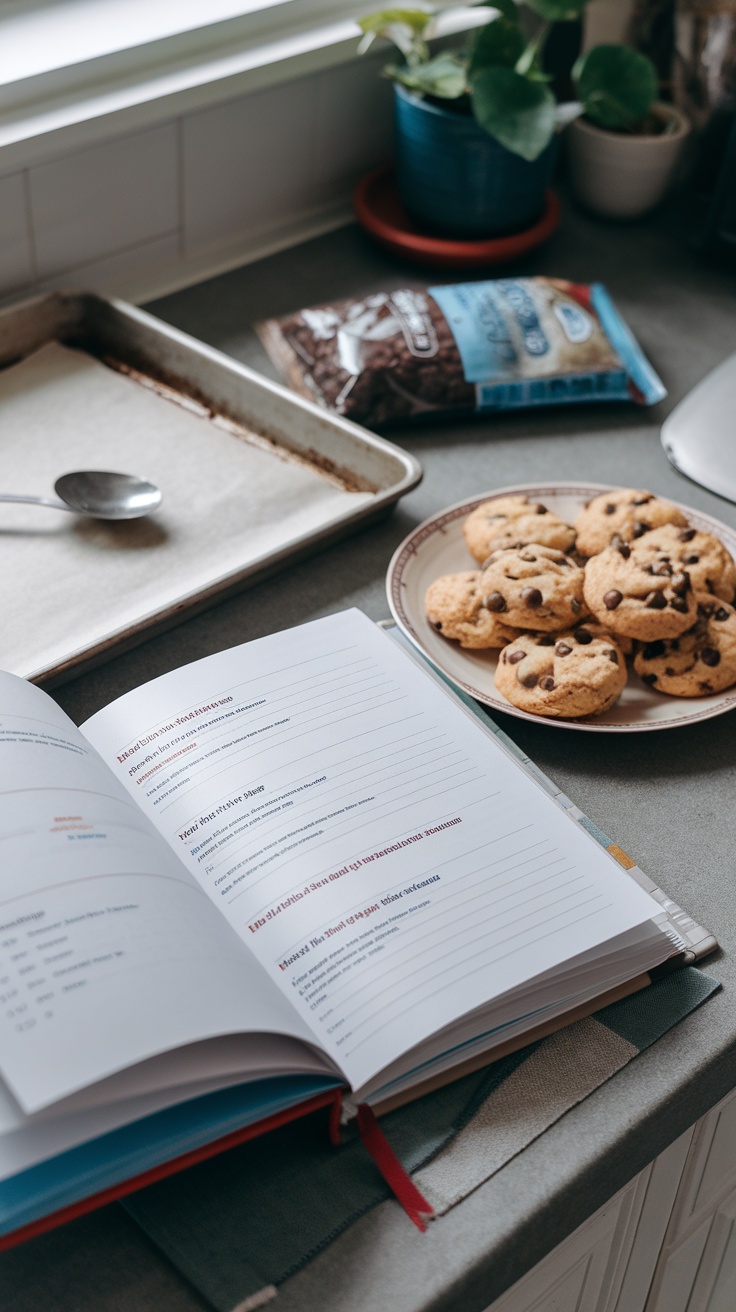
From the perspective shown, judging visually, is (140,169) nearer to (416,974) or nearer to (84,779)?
(84,779)

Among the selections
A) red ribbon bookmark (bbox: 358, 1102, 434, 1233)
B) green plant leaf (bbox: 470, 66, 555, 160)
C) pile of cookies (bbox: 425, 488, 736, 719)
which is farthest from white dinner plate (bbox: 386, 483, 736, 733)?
green plant leaf (bbox: 470, 66, 555, 160)

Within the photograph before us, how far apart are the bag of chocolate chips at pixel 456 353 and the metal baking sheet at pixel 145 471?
0.28ft

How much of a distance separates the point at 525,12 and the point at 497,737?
111cm

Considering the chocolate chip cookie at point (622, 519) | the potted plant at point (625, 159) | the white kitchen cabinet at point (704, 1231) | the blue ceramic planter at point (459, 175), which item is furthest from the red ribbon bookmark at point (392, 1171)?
the potted plant at point (625, 159)

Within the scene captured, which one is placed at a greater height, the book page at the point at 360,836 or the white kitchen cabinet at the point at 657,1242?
the book page at the point at 360,836

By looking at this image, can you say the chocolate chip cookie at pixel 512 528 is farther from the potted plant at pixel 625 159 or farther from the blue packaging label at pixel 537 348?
the potted plant at pixel 625 159

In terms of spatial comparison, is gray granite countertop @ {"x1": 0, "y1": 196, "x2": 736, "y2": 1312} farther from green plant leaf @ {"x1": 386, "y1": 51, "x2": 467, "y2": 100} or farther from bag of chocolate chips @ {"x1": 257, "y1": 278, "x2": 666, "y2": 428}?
green plant leaf @ {"x1": 386, "y1": 51, "x2": 467, "y2": 100}

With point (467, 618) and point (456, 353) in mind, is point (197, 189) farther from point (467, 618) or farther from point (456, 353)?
point (467, 618)

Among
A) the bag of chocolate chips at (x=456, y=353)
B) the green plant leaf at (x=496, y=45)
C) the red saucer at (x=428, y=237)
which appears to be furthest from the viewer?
the red saucer at (x=428, y=237)

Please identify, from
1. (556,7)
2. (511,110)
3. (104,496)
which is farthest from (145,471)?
(556,7)

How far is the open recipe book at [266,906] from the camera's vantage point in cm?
46

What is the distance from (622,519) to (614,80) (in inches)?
23.6

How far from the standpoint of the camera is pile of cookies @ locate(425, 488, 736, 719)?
723mm

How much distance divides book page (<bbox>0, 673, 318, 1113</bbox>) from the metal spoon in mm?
318
